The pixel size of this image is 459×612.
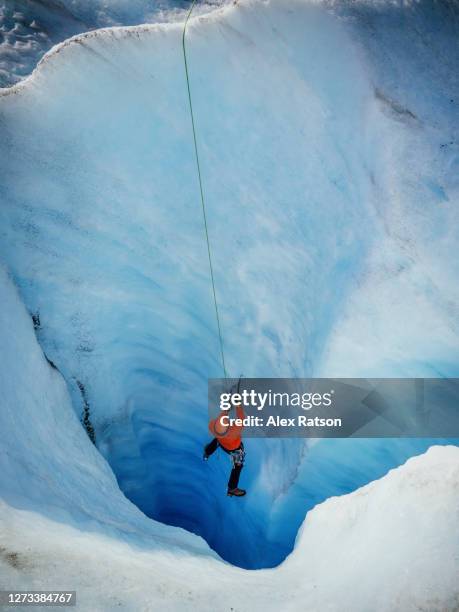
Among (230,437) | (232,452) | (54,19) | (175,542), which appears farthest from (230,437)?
(54,19)

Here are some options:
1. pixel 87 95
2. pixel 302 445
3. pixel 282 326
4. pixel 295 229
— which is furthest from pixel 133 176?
pixel 302 445

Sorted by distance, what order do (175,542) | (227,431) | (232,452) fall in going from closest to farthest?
(175,542)
(227,431)
(232,452)

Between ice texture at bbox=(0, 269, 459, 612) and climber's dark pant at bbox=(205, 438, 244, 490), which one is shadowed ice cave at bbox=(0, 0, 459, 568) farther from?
ice texture at bbox=(0, 269, 459, 612)

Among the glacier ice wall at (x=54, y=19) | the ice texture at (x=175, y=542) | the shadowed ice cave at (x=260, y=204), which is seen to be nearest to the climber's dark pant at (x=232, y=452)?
the shadowed ice cave at (x=260, y=204)

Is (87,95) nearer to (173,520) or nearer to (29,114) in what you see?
(29,114)

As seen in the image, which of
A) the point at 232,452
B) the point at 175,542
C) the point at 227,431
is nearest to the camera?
the point at 175,542

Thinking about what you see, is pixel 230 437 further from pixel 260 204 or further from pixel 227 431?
pixel 260 204

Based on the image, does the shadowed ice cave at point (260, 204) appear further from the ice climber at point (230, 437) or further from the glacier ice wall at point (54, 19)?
the glacier ice wall at point (54, 19)
